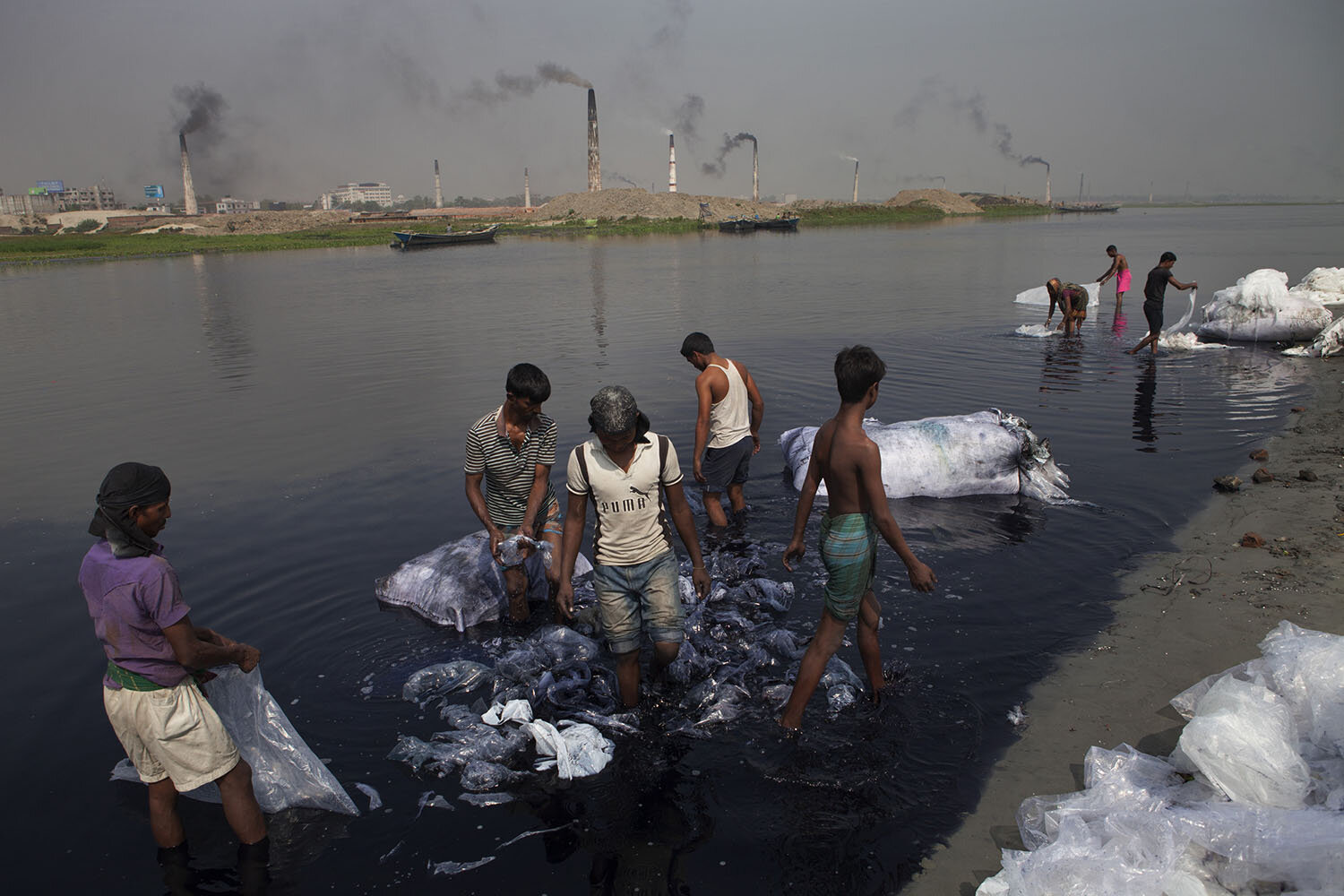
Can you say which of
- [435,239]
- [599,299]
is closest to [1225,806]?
[599,299]

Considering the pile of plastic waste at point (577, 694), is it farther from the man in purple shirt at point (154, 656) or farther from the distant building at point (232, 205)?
the distant building at point (232, 205)

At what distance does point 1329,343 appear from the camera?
12617 mm

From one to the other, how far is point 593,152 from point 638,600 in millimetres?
100282

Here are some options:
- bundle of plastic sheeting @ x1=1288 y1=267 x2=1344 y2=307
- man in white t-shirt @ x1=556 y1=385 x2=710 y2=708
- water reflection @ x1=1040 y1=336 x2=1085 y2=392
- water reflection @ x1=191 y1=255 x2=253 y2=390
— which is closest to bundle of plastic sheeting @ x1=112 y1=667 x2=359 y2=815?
man in white t-shirt @ x1=556 y1=385 x2=710 y2=708

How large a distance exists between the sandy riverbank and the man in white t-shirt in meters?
1.66

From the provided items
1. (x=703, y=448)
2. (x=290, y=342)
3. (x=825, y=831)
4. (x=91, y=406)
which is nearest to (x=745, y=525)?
(x=703, y=448)

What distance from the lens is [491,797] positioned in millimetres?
3955

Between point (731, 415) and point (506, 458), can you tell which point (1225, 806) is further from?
point (731, 415)

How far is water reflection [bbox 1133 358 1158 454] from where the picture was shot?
29.3 feet

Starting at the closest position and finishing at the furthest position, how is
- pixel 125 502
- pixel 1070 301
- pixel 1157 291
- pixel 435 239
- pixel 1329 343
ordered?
pixel 125 502 → pixel 1329 343 → pixel 1157 291 → pixel 1070 301 → pixel 435 239

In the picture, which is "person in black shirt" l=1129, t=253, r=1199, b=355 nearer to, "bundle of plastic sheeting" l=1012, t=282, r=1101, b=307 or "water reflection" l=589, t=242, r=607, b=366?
"bundle of plastic sheeting" l=1012, t=282, r=1101, b=307

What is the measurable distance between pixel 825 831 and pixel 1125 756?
4.22ft

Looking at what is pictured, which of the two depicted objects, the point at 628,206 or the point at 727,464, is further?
the point at 628,206

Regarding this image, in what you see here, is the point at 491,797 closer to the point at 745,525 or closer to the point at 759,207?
the point at 745,525
